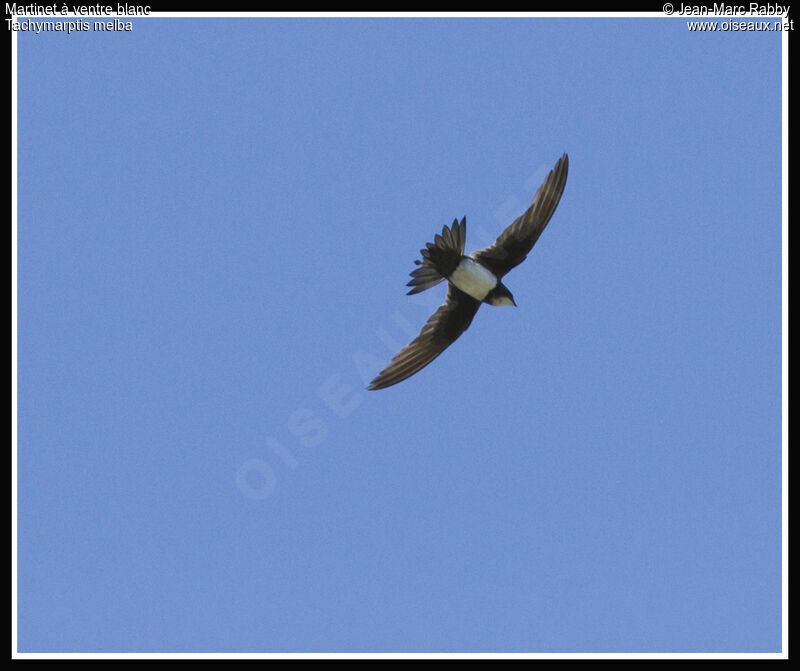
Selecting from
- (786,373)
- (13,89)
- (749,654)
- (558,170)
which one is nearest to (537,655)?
(749,654)

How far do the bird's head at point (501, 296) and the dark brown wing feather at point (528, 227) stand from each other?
9cm

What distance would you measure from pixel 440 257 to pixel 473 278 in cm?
41

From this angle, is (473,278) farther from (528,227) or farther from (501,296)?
(528,227)

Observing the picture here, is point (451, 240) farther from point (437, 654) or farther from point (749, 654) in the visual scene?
point (749, 654)

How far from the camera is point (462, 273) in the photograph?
29.2ft

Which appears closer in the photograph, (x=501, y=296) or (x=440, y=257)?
(x=440, y=257)

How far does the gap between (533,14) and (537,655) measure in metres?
4.19

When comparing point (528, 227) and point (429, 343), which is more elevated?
point (528, 227)

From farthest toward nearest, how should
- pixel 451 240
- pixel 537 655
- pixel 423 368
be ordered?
pixel 423 368, pixel 451 240, pixel 537 655

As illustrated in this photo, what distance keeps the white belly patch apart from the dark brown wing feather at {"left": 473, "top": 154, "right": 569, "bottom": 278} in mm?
98

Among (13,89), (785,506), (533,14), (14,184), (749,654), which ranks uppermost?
(13,89)

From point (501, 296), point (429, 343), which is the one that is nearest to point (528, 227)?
point (501, 296)

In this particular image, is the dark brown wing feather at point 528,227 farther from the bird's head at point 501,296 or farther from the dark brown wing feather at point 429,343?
the dark brown wing feather at point 429,343

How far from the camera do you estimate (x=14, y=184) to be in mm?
8648
